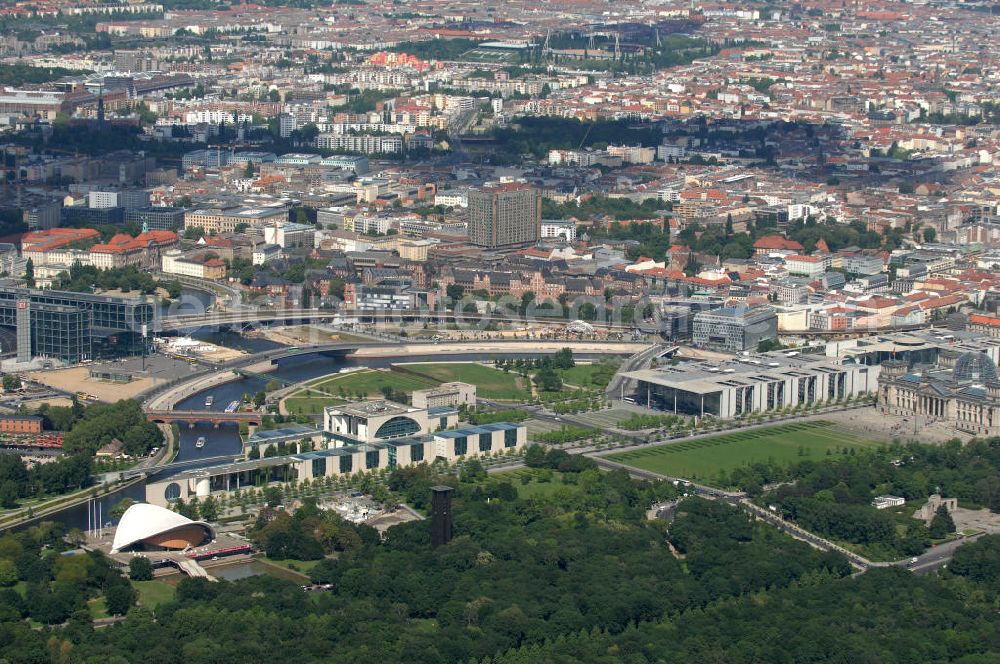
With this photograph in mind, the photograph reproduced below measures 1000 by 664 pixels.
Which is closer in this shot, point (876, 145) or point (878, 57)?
point (876, 145)

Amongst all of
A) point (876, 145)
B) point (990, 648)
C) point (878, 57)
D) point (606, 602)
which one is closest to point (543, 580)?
point (606, 602)

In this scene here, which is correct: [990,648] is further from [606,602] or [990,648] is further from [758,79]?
[758,79]

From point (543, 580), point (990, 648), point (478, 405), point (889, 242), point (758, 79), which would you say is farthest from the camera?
point (758, 79)

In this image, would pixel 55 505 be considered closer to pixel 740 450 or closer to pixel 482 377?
pixel 740 450

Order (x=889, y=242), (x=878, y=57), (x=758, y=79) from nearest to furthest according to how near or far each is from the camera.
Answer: (x=889, y=242) < (x=758, y=79) < (x=878, y=57)

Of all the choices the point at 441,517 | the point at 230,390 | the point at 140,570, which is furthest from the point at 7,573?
the point at 230,390

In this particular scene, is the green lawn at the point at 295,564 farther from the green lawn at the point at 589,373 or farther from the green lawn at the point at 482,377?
the green lawn at the point at 589,373

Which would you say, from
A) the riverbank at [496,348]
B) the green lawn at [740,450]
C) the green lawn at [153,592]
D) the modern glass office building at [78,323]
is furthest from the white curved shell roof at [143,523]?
the riverbank at [496,348]
